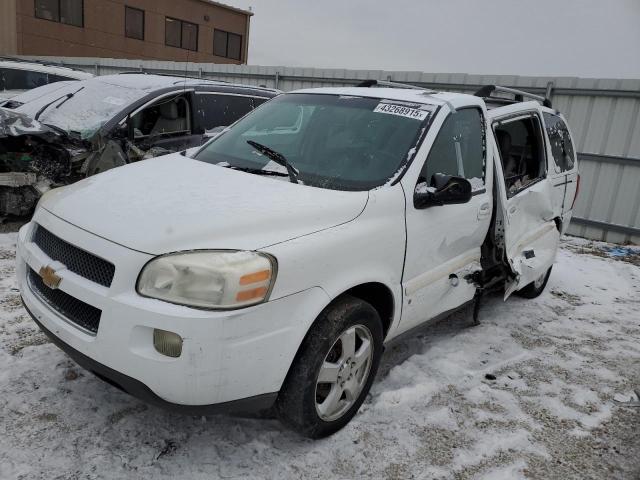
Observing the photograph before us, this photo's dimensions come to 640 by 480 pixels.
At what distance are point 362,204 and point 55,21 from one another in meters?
26.7

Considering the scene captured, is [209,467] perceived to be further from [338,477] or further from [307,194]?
[307,194]

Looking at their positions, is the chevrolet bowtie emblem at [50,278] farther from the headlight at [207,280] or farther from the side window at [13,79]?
the side window at [13,79]

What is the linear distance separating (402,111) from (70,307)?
2248 mm

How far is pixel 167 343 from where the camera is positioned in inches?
81.8

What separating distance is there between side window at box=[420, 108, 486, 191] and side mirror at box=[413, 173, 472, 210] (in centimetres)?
14

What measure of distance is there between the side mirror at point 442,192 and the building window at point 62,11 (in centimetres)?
2647

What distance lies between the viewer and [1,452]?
2.39 m

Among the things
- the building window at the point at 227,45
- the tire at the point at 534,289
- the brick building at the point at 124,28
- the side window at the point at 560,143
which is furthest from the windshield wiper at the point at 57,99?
the building window at the point at 227,45

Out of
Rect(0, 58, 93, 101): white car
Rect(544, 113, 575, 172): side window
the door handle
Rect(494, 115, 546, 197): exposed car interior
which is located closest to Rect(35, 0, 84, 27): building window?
Rect(0, 58, 93, 101): white car

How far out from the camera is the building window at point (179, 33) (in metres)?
27.2

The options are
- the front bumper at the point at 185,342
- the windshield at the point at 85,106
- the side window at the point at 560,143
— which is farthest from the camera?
the windshield at the point at 85,106

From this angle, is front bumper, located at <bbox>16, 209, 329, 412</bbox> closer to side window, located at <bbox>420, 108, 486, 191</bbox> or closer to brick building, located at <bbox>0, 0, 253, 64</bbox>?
side window, located at <bbox>420, 108, 486, 191</bbox>

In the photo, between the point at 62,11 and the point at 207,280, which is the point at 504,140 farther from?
the point at 62,11

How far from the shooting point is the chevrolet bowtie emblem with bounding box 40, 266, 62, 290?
237 cm
